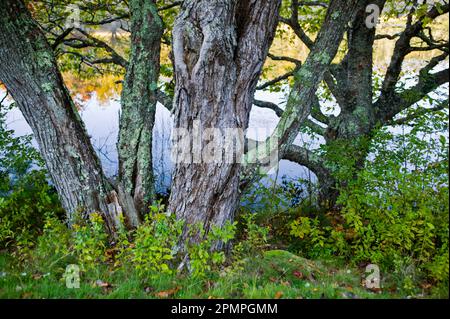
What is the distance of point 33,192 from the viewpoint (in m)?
6.18

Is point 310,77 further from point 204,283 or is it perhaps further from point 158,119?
point 158,119

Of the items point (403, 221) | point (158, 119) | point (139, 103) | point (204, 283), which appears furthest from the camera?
point (158, 119)

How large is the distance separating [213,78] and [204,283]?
2014 millimetres

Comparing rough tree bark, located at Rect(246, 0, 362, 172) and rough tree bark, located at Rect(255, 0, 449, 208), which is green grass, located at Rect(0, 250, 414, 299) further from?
rough tree bark, located at Rect(255, 0, 449, 208)

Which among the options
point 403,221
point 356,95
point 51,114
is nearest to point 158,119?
point 356,95

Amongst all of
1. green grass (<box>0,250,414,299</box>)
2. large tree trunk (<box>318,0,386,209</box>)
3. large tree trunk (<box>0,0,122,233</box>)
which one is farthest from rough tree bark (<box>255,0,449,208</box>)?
large tree trunk (<box>0,0,122,233</box>)

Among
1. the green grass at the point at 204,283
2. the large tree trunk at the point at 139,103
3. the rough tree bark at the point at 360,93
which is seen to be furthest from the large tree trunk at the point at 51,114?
the rough tree bark at the point at 360,93

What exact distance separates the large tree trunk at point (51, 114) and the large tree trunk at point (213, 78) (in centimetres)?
121

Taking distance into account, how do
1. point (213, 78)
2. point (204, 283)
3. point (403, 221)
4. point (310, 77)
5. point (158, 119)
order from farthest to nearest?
point (158, 119) < point (310, 77) < point (403, 221) < point (213, 78) < point (204, 283)

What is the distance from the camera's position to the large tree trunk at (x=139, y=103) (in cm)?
578

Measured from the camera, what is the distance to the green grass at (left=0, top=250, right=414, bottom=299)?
3.96 meters

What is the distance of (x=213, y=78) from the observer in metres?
4.47

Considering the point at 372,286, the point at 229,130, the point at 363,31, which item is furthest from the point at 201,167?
the point at 363,31
